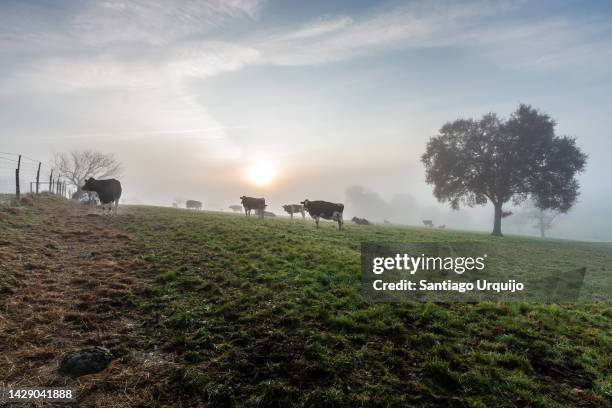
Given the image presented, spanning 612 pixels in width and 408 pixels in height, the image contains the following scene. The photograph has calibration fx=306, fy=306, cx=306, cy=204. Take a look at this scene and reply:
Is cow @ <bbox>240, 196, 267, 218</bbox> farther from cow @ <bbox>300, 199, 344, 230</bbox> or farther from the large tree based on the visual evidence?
the large tree

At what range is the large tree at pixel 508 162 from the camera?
1591 inches

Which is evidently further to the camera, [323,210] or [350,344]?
[323,210]

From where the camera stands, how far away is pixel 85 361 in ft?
21.5

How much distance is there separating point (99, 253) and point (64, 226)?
23.0 feet

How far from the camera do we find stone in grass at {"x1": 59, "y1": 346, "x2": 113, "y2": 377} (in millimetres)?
6363

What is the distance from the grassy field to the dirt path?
564 mm

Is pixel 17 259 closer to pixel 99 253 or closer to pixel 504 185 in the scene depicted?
pixel 99 253

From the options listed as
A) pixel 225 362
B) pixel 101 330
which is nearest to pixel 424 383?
pixel 225 362

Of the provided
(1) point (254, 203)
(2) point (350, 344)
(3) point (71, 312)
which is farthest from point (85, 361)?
(1) point (254, 203)

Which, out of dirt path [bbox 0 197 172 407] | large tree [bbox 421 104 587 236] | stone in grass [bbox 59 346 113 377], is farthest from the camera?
large tree [bbox 421 104 587 236]

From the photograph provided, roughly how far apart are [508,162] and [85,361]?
48.4 m

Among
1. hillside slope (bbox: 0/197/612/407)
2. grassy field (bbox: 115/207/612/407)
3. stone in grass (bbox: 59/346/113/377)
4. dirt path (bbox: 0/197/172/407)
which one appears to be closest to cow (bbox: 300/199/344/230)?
hillside slope (bbox: 0/197/612/407)

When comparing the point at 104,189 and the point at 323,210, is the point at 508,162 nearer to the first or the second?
the point at 323,210

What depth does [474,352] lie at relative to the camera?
739 centimetres
